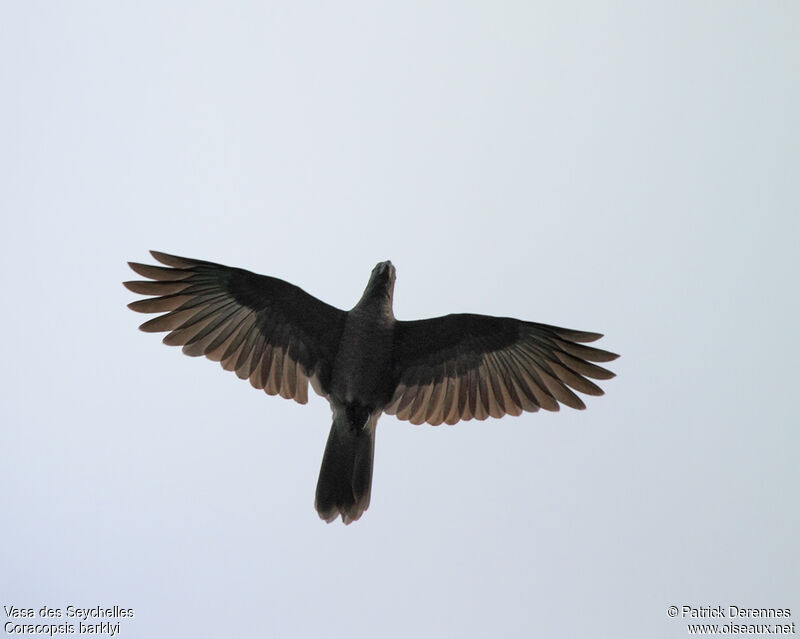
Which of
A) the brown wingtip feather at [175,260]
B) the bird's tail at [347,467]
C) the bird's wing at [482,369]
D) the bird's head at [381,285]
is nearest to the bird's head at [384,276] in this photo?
the bird's head at [381,285]

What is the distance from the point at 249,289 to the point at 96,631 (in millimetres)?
3760

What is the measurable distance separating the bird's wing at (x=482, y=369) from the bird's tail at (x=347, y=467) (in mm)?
500

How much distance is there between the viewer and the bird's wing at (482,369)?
10305 millimetres

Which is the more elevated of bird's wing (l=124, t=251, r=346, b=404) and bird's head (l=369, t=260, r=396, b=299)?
bird's head (l=369, t=260, r=396, b=299)

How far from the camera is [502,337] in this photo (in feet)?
34.7

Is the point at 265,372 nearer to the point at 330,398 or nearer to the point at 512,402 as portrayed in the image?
the point at 330,398

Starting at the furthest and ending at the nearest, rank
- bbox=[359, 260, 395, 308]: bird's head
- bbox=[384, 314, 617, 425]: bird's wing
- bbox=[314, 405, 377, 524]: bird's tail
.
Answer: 1. bbox=[384, 314, 617, 425]: bird's wing
2. bbox=[359, 260, 395, 308]: bird's head
3. bbox=[314, 405, 377, 524]: bird's tail

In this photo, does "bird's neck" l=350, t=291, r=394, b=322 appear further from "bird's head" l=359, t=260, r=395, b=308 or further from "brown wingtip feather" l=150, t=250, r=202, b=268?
"brown wingtip feather" l=150, t=250, r=202, b=268

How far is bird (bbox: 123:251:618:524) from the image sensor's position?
9.95 meters

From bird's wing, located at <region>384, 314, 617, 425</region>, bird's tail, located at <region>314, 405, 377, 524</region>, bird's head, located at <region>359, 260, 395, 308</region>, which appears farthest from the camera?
bird's wing, located at <region>384, 314, 617, 425</region>

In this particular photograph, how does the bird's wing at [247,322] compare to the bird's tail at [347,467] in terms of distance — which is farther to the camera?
the bird's wing at [247,322]

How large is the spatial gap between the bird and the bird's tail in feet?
0.03

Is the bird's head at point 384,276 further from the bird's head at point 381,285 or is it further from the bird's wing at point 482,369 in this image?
the bird's wing at point 482,369

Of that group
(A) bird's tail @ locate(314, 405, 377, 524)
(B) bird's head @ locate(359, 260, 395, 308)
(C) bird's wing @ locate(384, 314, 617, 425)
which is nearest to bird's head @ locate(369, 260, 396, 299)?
(B) bird's head @ locate(359, 260, 395, 308)
